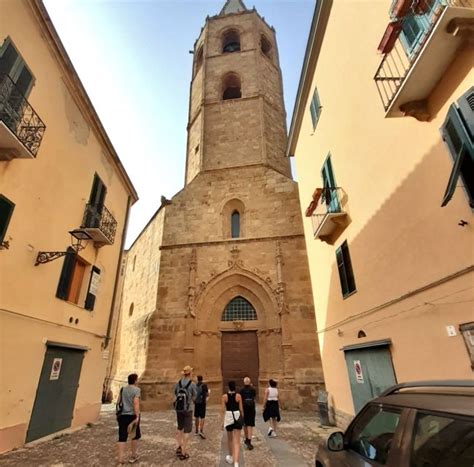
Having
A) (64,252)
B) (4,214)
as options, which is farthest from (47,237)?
(4,214)

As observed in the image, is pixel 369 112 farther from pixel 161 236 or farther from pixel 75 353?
pixel 161 236

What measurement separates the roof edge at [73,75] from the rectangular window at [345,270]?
8.75 m

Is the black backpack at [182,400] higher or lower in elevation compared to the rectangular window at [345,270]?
lower

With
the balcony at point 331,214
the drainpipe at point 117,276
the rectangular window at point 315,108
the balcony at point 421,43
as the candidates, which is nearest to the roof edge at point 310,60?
the rectangular window at point 315,108

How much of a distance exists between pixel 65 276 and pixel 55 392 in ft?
9.60

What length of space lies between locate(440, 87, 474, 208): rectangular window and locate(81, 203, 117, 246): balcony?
8.64 m

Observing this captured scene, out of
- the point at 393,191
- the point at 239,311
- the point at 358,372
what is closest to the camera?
the point at 393,191

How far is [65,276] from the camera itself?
26.2 feet

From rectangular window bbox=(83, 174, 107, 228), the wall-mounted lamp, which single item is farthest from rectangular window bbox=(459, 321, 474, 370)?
rectangular window bbox=(83, 174, 107, 228)

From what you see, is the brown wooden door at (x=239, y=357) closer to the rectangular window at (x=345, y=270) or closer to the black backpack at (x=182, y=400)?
the rectangular window at (x=345, y=270)

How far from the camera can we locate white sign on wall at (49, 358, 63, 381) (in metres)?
7.33

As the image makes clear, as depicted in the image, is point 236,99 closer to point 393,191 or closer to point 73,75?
point 73,75

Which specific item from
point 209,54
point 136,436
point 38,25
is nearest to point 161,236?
point 38,25

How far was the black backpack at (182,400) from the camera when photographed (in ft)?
18.5
